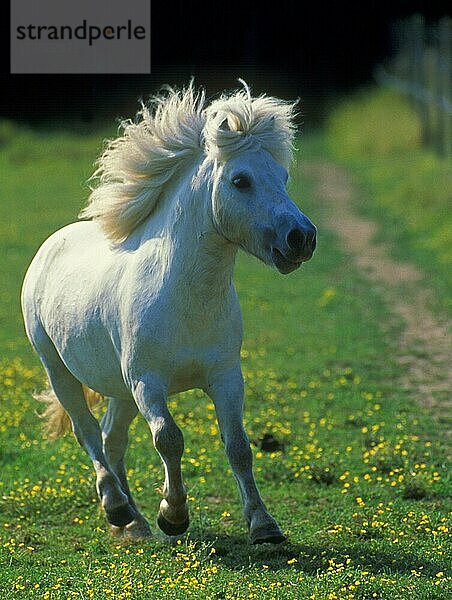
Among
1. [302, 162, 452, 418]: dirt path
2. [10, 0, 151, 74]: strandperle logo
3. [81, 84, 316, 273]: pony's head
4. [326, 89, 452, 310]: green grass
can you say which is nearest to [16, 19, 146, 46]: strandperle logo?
[10, 0, 151, 74]: strandperle logo

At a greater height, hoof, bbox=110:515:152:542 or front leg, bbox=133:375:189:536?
front leg, bbox=133:375:189:536

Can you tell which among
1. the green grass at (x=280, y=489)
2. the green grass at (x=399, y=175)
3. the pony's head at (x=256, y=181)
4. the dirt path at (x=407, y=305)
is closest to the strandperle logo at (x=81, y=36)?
the dirt path at (x=407, y=305)

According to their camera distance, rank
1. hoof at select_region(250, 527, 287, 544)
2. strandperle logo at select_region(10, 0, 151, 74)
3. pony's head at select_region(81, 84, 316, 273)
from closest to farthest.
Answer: pony's head at select_region(81, 84, 316, 273), hoof at select_region(250, 527, 287, 544), strandperle logo at select_region(10, 0, 151, 74)

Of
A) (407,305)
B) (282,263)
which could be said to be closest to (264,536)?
(282,263)

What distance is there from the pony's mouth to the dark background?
2456 cm

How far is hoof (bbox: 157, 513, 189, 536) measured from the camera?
5355 mm

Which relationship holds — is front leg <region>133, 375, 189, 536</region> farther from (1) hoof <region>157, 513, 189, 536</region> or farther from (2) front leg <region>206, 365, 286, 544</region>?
(2) front leg <region>206, 365, 286, 544</region>

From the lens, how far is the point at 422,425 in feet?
25.7

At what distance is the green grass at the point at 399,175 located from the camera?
15.1 meters

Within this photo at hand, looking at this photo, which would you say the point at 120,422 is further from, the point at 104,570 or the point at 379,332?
the point at 379,332

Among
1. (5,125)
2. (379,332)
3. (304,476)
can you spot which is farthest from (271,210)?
(5,125)

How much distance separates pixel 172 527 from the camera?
537 cm

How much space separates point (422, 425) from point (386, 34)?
28.6 meters

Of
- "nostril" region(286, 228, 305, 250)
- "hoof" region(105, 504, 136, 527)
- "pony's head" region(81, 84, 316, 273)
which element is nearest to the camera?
"nostril" region(286, 228, 305, 250)
